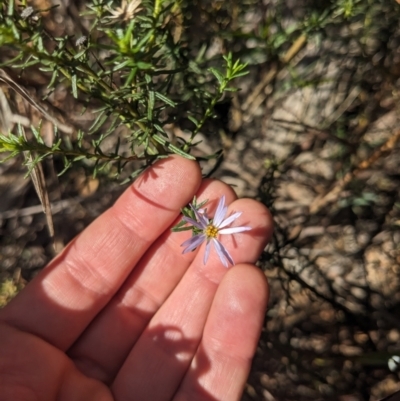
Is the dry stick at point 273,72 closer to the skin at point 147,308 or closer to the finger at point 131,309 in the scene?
the skin at point 147,308

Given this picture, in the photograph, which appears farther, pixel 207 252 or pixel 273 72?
pixel 273 72

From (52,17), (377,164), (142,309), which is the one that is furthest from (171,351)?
(52,17)

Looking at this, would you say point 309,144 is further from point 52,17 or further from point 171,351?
point 52,17

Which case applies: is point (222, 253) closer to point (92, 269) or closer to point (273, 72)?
point (92, 269)

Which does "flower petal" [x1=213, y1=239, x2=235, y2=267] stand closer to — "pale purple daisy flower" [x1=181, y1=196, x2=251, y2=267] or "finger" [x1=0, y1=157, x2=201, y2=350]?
"pale purple daisy flower" [x1=181, y1=196, x2=251, y2=267]

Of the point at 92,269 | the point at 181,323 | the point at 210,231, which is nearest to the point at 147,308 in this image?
the point at 181,323

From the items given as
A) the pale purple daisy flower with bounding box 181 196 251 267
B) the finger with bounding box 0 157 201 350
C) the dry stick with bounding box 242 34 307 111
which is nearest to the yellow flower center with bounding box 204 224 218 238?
the pale purple daisy flower with bounding box 181 196 251 267
